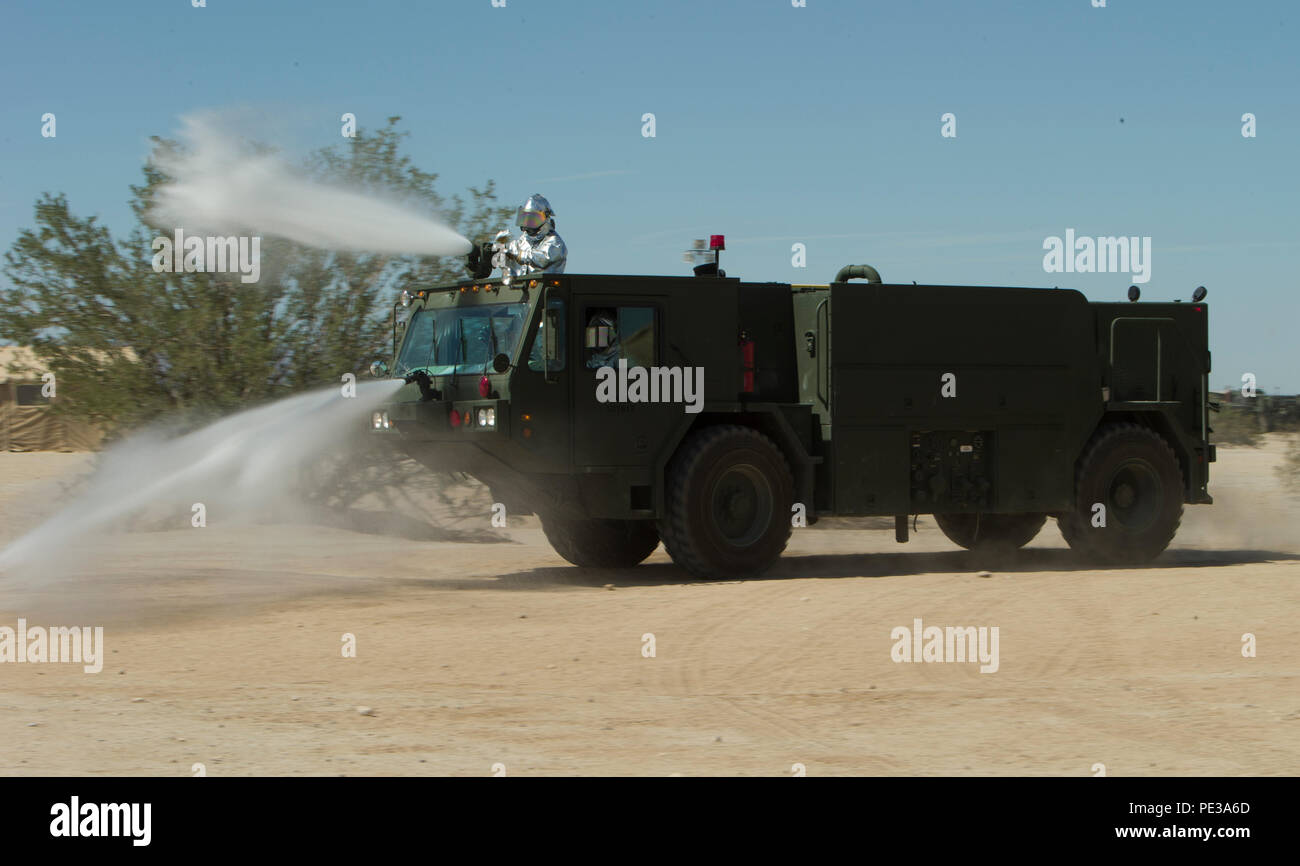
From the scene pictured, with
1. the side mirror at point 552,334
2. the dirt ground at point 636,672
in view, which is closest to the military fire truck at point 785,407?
the side mirror at point 552,334

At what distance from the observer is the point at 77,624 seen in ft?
39.8

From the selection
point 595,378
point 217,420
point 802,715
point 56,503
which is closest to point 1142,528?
point 595,378

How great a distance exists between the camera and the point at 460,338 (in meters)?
15.0

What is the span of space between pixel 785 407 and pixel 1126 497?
4500mm

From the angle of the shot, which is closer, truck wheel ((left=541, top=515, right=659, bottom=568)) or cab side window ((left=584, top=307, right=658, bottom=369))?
cab side window ((left=584, top=307, right=658, bottom=369))

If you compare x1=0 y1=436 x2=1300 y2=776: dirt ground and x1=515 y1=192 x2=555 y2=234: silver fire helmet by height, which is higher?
x1=515 y1=192 x2=555 y2=234: silver fire helmet

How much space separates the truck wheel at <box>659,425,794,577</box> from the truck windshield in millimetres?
2112

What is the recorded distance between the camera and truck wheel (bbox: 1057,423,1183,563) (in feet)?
56.6

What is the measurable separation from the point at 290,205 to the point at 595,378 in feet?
16.2

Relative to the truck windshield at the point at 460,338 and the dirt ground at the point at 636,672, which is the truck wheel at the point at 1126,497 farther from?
the truck windshield at the point at 460,338

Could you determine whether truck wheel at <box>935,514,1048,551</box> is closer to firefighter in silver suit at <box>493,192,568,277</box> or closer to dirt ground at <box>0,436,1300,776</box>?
dirt ground at <box>0,436,1300,776</box>

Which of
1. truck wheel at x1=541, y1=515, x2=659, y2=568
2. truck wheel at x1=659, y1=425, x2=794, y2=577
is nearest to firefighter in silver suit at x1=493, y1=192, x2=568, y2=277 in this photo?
truck wheel at x1=659, y1=425, x2=794, y2=577

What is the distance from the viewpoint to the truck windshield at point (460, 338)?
14.7 metres
